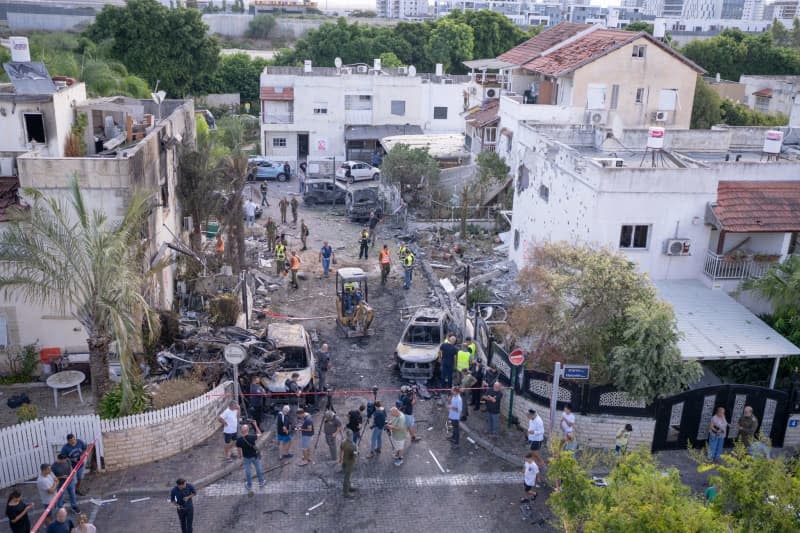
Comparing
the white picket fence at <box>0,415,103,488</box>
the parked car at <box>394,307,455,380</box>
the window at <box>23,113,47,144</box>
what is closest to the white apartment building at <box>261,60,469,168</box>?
the window at <box>23,113,47,144</box>

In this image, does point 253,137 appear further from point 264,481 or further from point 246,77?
point 264,481

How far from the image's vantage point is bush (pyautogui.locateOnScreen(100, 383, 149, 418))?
15.2 metres

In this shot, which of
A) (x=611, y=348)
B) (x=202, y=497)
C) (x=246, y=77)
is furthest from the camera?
(x=246, y=77)

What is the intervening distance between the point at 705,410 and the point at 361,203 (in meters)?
21.2

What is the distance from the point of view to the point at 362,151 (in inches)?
1757

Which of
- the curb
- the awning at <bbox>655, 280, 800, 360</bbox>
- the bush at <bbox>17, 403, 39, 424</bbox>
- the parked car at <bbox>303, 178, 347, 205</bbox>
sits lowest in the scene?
the curb

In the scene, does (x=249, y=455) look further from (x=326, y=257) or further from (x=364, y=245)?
(x=364, y=245)

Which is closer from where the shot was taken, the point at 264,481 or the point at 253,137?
the point at 264,481

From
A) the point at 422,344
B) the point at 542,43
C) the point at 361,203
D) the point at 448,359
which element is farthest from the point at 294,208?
the point at 542,43

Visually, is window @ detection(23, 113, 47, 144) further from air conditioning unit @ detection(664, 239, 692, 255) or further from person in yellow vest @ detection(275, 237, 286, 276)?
air conditioning unit @ detection(664, 239, 692, 255)

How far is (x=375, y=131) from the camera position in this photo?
45062mm

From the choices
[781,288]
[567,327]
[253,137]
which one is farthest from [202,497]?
[253,137]

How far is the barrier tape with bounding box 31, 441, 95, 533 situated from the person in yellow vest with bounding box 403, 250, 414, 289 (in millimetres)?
13102

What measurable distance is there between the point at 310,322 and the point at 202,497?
907 centimetres
